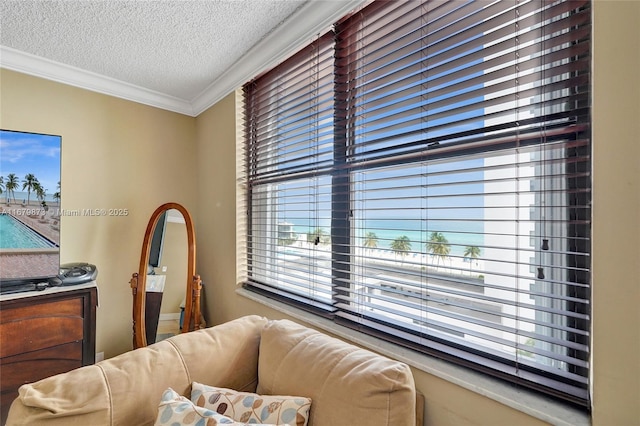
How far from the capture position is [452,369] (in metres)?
0.96

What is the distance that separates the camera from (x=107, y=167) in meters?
2.14

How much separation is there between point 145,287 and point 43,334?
0.54 metres

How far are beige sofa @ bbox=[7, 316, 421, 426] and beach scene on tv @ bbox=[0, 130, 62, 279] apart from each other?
4.10 feet

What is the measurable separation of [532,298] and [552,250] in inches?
7.2

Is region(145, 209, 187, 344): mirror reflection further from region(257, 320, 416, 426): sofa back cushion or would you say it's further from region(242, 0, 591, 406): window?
region(257, 320, 416, 426): sofa back cushion

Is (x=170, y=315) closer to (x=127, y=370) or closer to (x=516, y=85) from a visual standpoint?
(x=127, y=370)

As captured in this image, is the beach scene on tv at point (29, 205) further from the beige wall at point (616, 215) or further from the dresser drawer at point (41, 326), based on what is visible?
the beige wall at point (616, 215)

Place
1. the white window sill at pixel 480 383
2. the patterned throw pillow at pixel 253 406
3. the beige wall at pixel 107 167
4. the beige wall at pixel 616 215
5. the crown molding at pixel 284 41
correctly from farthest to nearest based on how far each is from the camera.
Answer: the beige wall at pixel 107 167 < the crown molding at pixel 284 41 < the patterned throw pillow at pixel 253 406 < the white window sill at pixel 480 383 < the beige wall at pixel 616 215

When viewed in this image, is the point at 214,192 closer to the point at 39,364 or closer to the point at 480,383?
the point at 39,364

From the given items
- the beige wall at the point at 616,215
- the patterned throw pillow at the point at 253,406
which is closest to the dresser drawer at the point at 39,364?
the patterned throw pillow at the point at 253,406

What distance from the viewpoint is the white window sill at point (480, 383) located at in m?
0.75

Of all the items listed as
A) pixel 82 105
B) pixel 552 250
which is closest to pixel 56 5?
pixel 82 105

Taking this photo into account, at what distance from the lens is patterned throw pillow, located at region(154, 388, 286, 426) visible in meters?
0.79

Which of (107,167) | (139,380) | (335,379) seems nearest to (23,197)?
(107,167)
